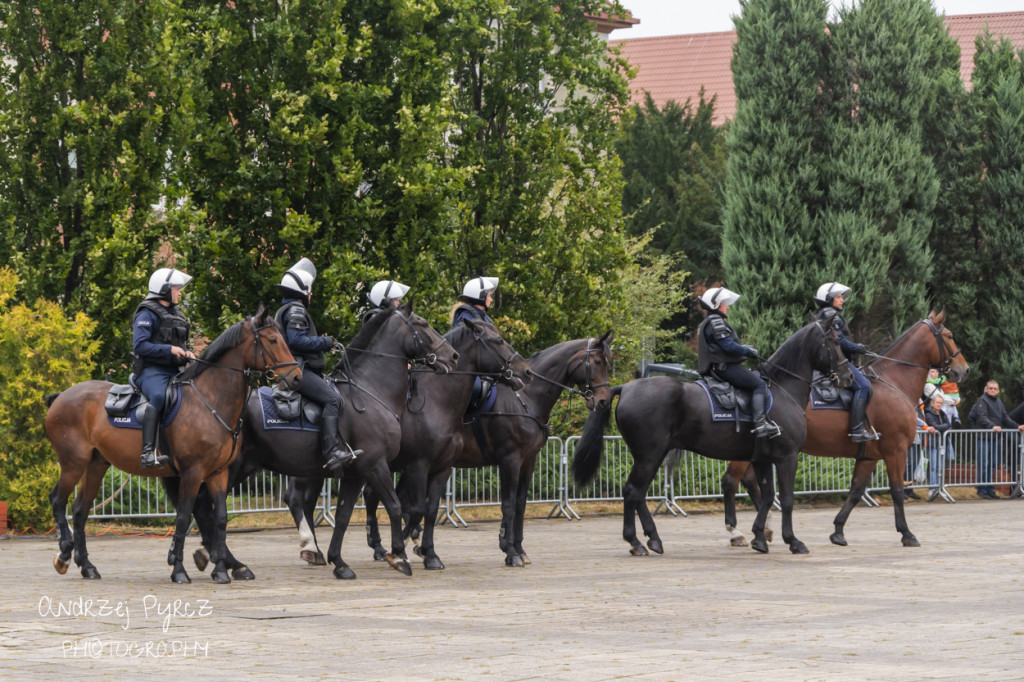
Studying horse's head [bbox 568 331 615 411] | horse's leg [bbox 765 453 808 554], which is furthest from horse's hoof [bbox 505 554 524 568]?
horse's leg [bbox 765 453 808 554]

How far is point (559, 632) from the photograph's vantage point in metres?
10.5

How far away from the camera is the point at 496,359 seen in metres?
15.5

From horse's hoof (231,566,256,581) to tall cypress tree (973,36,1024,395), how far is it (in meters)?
21.2

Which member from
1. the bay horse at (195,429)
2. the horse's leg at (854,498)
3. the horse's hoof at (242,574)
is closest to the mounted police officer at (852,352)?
the horse's leg at (854,498)

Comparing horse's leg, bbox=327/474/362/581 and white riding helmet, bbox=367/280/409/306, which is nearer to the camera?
horse's leg, bbox=327/474/362/581

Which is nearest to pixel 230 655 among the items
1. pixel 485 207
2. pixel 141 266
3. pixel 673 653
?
pixel 673 653

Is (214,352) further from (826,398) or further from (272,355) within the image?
(826,398)

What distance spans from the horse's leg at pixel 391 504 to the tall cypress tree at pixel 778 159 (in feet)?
53.6

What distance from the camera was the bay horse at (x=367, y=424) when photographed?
14484 mm

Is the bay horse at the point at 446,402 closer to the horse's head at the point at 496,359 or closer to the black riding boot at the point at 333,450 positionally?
the horse's head at the point at 496,359

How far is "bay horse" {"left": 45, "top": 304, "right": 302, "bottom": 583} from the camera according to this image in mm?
13742

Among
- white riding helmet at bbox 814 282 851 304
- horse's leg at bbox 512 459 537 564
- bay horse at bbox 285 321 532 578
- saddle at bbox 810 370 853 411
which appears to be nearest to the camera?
bay horse at bbox 285 321 532 578

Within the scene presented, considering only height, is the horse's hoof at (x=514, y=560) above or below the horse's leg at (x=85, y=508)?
below

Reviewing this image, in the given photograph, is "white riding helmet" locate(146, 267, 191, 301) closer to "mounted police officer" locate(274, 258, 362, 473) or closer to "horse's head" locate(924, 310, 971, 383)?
"mounted police officer" locate(274, 258, 362, 473)
